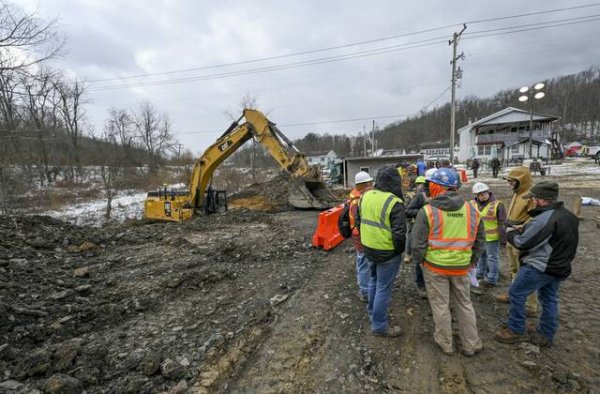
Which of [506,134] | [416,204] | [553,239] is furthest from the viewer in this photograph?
[506,134]

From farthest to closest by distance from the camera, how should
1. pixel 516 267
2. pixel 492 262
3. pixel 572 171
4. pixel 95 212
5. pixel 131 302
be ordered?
pixel 572 171 < pixel 95 212 < pixel 492 262 < pixel 131 302 < pixel 516 267

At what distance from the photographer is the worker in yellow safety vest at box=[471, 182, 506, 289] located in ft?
12.7

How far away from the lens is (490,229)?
12.9 ft

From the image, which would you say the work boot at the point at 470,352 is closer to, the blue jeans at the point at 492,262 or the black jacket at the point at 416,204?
the blue jeans at the point at 492,262

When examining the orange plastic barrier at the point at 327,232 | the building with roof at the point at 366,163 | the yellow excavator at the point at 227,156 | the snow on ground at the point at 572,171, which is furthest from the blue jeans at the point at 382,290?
the snow on ground at the point at 572,171

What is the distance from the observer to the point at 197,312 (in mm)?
3822

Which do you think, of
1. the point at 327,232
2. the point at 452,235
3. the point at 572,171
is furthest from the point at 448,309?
the point at 572,171

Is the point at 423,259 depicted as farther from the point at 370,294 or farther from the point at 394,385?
the point at 394,385

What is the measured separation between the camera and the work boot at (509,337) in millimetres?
2904

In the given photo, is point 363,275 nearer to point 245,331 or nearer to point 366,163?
point 245,331

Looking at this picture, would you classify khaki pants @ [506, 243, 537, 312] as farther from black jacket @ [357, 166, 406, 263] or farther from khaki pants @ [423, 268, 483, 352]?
black jacket @ [357, 166, 406, 263]

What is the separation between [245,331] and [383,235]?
1977 millimetres

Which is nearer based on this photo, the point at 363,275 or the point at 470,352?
the point at 470,352

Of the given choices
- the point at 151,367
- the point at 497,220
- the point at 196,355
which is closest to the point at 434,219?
the point at 497,220
